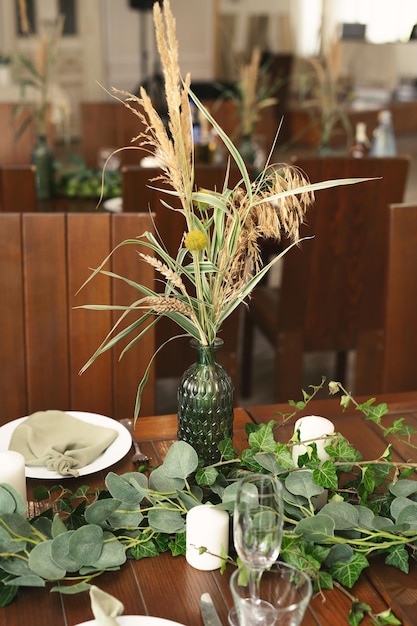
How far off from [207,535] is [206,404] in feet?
0.75

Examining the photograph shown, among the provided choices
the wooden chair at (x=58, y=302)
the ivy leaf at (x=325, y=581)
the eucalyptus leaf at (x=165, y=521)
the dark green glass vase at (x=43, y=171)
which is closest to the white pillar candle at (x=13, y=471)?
the eucalyptus leaf at (x=165, y=521)

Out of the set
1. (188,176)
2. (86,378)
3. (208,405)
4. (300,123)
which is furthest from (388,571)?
(300,123)

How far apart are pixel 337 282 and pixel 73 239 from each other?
1.11 m

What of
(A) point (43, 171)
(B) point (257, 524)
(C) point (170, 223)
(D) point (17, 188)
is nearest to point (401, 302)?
(C) point (170, 223)

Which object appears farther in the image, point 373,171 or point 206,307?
point 373,171

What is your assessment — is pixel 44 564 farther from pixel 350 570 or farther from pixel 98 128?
pixel 98 128

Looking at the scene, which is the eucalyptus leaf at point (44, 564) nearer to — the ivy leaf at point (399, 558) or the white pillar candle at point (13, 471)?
the white pillar candle at point (13, 471)

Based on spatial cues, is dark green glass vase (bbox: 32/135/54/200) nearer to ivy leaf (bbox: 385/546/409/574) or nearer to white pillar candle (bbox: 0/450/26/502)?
white pillar candle (bbox: 0/450/26/502)

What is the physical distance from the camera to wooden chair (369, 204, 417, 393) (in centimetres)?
192

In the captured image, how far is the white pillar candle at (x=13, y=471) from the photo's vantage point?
43.6 inches

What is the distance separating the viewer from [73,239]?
5.62 feet

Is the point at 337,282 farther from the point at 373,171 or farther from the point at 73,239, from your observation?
the point at 73,239

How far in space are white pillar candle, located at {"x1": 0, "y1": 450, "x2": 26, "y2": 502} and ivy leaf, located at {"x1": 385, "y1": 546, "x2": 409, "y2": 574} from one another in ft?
1.61

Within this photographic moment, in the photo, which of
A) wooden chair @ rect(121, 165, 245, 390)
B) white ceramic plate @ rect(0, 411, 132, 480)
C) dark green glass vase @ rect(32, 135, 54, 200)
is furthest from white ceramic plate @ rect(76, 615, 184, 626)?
dark green glass vase @ rect(32, 135, 54, 200)
